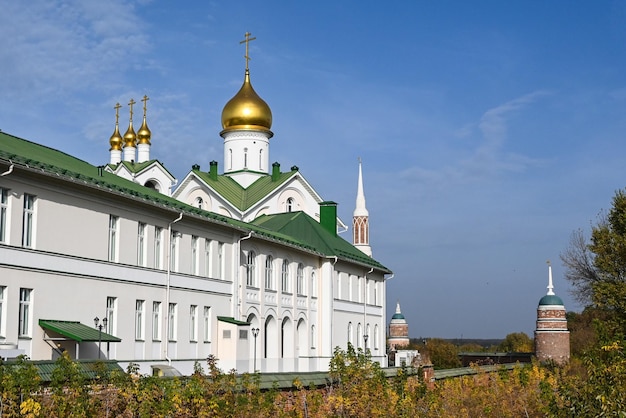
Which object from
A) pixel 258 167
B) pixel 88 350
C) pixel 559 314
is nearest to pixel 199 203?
pixel 258 167

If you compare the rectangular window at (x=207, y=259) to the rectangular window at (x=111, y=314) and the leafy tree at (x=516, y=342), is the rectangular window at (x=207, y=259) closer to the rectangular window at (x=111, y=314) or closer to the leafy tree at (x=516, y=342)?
the rectangular window at (x=111, y=314)

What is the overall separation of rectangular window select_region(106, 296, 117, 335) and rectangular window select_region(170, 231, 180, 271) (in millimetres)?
3416

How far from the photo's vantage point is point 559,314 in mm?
53469

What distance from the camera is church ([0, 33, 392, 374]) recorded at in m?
21.5

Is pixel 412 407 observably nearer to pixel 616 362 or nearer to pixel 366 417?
pixel 366 417

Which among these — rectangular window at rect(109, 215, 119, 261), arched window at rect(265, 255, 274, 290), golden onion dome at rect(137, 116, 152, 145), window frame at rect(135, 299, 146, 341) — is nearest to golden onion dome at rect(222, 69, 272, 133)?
golden onion dome at rect(137, 116, 152, 145)

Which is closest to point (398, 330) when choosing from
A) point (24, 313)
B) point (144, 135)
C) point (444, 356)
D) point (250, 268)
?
point (444, 356)

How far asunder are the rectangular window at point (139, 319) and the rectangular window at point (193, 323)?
9.90 feet

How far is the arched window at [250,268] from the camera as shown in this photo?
3301cm

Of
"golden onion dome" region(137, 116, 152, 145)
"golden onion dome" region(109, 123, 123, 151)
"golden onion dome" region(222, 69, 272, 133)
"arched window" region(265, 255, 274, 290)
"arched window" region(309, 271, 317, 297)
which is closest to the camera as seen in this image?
"arched window" region(265, 255, 274, 290)

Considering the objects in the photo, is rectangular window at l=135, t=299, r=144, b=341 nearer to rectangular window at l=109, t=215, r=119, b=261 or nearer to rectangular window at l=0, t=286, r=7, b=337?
rectangular window at l=109, t=215, r=119, b=261

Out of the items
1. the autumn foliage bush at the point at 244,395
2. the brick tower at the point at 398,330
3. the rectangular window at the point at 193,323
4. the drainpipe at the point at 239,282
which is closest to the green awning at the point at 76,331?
the rectangular window at the point at 193,323

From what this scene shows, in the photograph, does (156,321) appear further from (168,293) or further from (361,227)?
(361,227)

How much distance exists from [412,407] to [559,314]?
39.3m
